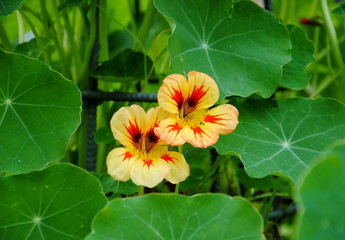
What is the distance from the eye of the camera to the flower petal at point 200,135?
2.39 ft

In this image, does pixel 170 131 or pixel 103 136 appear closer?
pixel 170 131

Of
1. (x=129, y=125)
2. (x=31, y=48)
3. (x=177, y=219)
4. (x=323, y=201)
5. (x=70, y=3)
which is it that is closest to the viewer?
(x=323, y=201)

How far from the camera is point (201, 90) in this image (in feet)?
2.62

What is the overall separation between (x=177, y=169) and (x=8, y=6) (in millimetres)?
493

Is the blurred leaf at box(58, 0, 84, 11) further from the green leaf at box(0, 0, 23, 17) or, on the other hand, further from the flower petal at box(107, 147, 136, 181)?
the flower petal at box(107, 147, 136, 181)

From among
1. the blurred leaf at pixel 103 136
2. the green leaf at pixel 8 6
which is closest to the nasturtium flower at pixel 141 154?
the blurred leaf at pixel 103 136

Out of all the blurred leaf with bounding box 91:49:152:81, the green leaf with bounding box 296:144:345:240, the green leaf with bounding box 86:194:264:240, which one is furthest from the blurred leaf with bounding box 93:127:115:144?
the green leaf with bounding box 296:144:345:240

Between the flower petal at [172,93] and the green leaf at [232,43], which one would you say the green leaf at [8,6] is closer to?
the green leaf at [232,43]

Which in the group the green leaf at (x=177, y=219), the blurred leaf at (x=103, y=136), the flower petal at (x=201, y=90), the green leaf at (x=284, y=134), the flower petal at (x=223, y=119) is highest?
the flower petal at (x=201, y=90)

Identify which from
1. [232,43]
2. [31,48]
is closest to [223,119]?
[232,43]

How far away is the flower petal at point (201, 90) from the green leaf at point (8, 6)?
15.7 inches

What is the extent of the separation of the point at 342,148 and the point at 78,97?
0.52 metres

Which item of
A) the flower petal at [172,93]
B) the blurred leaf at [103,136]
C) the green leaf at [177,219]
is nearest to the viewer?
the green leaf at [177,219]

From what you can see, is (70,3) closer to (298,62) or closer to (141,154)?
Answer: (141,154)
